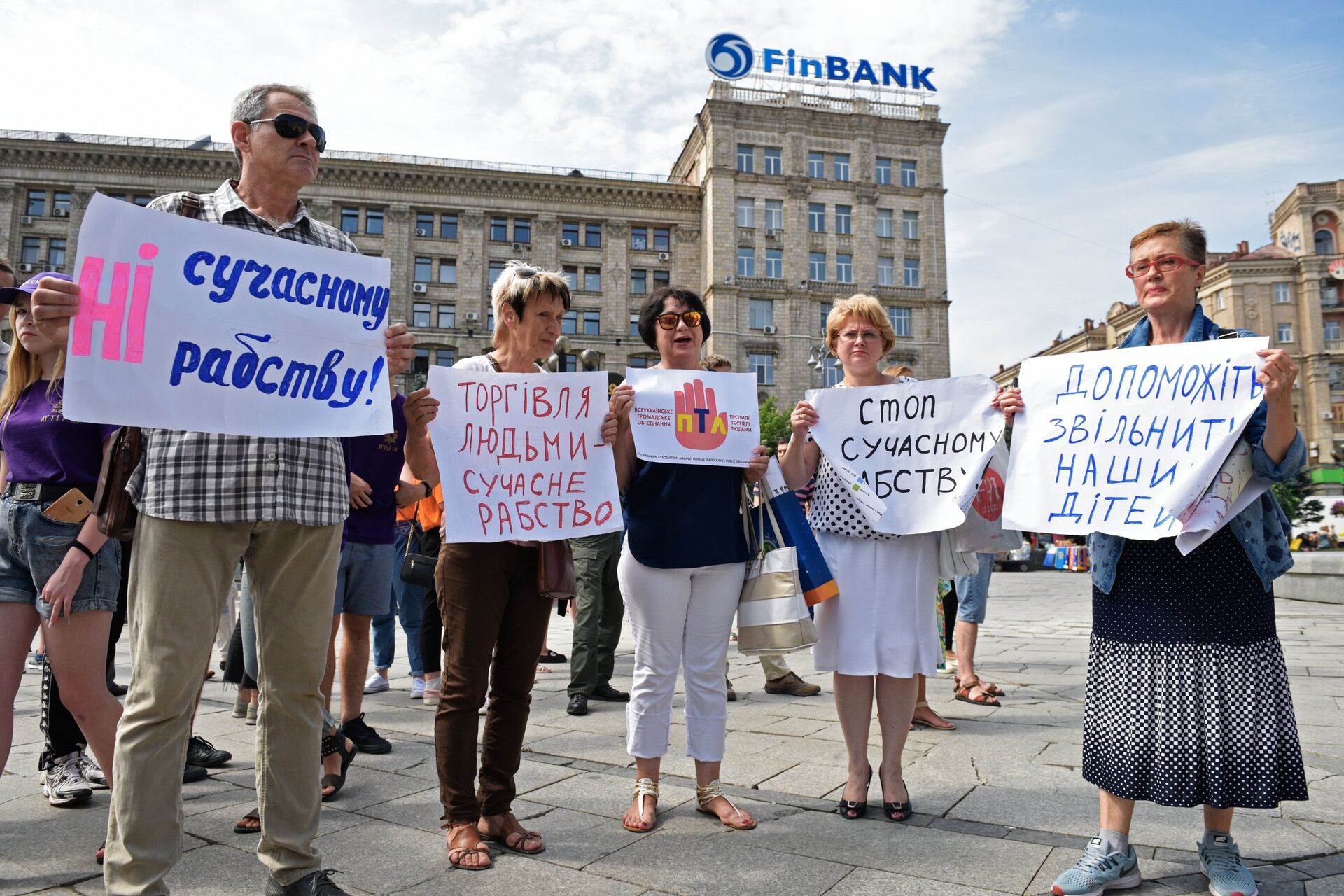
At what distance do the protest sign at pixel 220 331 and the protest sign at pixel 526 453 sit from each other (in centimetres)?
49

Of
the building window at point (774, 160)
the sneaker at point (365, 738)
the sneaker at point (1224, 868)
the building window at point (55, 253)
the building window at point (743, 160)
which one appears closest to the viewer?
the sneaker at point (1224, 868)

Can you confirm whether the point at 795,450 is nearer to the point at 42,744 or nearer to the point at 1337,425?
the point at 42,744

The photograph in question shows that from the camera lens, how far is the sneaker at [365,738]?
4395mm

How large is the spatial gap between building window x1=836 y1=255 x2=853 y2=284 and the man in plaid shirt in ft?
160

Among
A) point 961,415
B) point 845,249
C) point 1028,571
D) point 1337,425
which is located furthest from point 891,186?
point 961,415

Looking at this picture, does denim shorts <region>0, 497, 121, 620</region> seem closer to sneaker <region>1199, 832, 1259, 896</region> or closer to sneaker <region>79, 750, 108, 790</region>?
sneaker <region>79, 750, 108, 790</region>

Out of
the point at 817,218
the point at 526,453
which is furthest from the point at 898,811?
the point at 817,218

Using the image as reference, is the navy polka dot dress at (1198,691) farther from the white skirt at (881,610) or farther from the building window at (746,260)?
the building window at (746,260)

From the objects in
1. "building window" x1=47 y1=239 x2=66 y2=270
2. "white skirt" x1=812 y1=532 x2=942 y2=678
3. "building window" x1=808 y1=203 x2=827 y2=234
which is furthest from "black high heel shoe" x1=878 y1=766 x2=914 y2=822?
"building window" x1=47 y1=239 x2=66 y2=270

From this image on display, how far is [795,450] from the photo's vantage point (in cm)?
377

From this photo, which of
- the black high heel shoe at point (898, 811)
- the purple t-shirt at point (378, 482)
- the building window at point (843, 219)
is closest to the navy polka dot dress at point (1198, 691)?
the black high heel shoe at point (898, 811)

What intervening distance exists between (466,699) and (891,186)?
171 feet

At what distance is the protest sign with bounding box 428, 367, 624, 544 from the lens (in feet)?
10.7

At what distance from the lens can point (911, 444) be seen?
12.0ft
